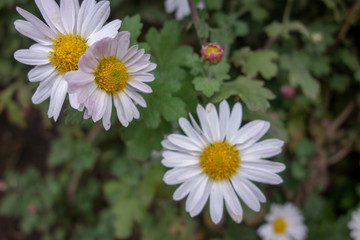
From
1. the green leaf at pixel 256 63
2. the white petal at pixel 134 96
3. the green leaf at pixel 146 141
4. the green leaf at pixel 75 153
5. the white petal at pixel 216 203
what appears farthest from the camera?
the green leaf at pixel 75 153

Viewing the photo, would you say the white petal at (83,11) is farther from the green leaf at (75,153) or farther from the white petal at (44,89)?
the green leaf at (75,153)

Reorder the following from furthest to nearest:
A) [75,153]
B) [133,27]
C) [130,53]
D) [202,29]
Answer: [75,153]
[202,29]
[133,27]
[130,53]

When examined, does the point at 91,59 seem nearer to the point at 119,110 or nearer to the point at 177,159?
the point at 119,110

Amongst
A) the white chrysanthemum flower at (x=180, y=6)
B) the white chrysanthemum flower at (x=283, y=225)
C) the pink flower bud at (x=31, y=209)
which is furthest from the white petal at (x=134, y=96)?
the pink flower bud at (x=31, y=209)

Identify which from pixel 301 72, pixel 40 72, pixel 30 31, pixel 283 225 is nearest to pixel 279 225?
pixel 283 225

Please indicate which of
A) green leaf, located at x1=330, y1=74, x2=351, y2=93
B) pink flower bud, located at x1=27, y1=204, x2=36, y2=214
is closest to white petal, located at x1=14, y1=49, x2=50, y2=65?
pink flower bud, located at x1=27, y1=204, x2=36, y2=214

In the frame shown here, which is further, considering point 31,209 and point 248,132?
point 31,209

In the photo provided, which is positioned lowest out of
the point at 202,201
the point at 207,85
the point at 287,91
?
the point at 202,201

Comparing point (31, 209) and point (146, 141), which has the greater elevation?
point (146, 141)

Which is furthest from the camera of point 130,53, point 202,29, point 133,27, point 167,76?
point 167,76
